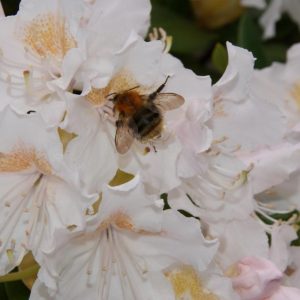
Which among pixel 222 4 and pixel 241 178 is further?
pixel 222 4

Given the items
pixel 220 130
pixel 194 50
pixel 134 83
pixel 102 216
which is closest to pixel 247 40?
pixel 194 50

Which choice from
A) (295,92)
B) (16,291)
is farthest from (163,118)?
(295,92)

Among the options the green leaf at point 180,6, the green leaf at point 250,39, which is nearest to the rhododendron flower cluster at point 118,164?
the green leaf at point 250,39

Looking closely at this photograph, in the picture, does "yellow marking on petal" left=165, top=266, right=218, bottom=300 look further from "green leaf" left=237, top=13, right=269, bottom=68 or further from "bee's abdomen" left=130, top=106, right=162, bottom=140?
"green leaf" left=237, top=13, right=269, bottom=68

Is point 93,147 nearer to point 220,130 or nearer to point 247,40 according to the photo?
point 220,130

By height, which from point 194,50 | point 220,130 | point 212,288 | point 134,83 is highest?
point 134,83
